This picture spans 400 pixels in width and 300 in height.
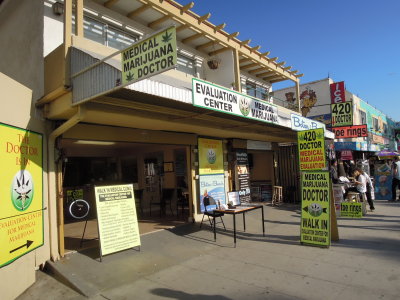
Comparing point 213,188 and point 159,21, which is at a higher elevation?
point 159,21

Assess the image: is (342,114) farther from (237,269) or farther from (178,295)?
(178,295)

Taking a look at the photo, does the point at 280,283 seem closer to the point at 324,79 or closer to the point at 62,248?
the point at 62,248

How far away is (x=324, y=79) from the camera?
2106cm

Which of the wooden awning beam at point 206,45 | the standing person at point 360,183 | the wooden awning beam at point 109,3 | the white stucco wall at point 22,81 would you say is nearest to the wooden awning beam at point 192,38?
the wooden awning beam at point 206,45

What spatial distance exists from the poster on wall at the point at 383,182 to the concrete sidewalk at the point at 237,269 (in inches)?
242

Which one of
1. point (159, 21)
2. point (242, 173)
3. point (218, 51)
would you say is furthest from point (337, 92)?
point (159, 21)

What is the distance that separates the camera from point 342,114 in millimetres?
13695

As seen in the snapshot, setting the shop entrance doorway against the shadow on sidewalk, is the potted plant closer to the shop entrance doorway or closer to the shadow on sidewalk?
the shop entrance doorway

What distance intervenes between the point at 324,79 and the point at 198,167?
1585cm

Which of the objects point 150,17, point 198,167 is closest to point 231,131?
point 198,167

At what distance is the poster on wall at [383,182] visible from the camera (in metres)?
12.7

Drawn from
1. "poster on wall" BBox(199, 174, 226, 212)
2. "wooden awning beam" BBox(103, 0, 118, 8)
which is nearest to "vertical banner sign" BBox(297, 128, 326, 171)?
"poster on wall" BBox(199, 174, 226, 212)

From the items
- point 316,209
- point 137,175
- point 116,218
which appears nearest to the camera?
point 116,218

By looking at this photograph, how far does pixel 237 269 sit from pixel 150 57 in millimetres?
3758
